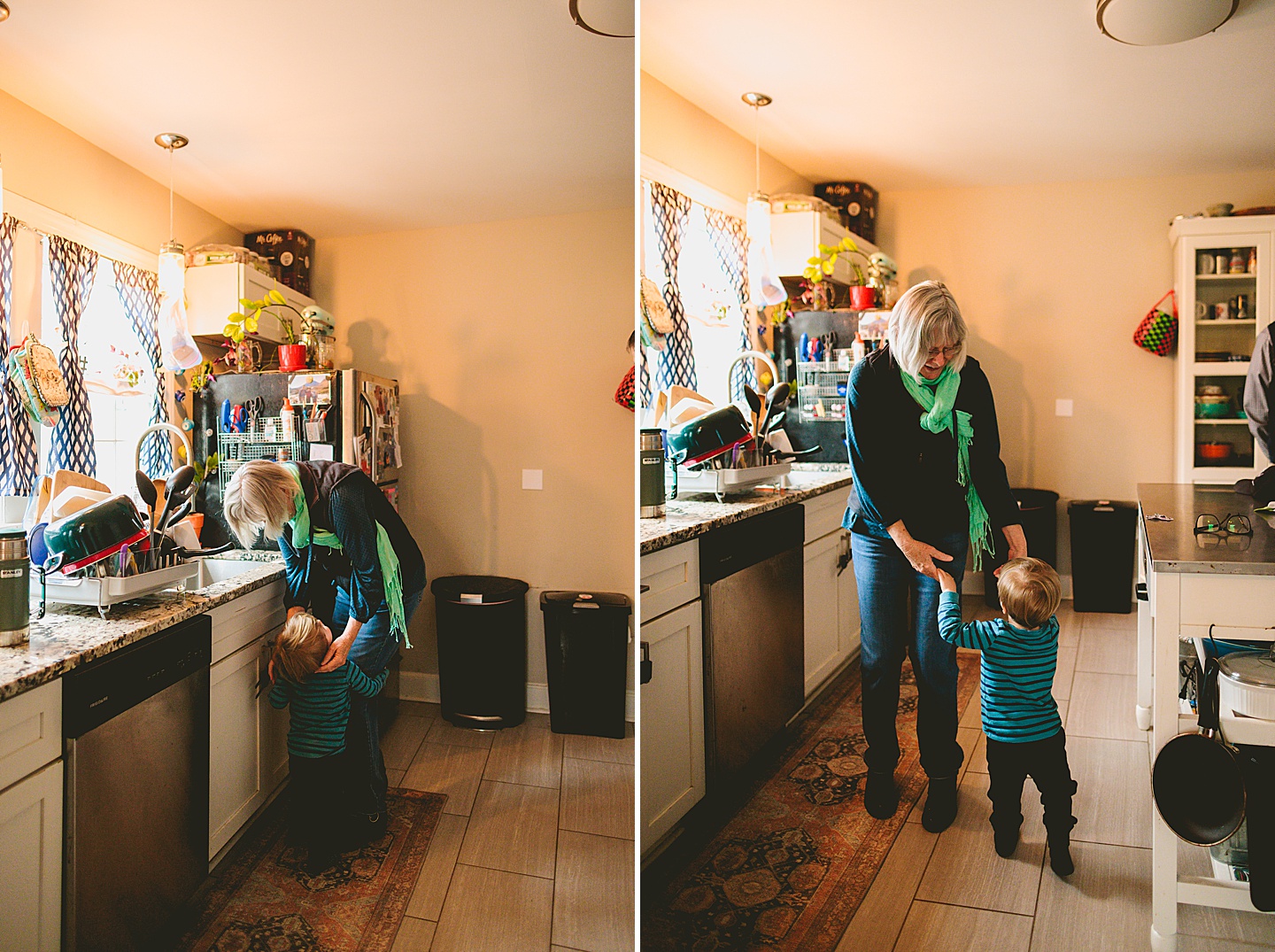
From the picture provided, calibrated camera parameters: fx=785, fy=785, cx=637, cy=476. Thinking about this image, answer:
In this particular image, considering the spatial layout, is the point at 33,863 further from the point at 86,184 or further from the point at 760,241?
the point at 760,241

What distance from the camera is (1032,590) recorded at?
76 centimetres

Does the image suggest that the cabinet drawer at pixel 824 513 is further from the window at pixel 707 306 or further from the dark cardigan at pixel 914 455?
the window at pixel 707 306

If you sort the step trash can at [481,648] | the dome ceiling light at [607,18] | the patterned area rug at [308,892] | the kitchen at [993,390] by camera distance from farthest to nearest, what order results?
the dome ceiling light at [607,18]
the step trash can at [481,648]
the patterned area rug at [308,892]
the kitchen at [993,390]

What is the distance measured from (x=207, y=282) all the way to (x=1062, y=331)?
85 centimetres

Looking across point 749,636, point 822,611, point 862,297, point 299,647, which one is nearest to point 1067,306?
point 862,297

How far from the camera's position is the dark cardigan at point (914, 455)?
2.57 ft

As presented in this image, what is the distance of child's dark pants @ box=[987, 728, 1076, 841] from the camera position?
816mm

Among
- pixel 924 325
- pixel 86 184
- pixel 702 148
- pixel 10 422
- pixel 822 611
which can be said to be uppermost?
pixel 702 148

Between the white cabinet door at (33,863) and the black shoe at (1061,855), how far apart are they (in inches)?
36.9

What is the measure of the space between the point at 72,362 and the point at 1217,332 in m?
1.02

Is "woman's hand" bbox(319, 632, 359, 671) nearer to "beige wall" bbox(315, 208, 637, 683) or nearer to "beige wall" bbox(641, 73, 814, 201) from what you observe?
"beige wall" bbox(315, 208, 637, 683)

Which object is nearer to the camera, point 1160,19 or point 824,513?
point 1160,19

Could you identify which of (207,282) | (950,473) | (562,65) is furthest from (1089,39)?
(207,282)

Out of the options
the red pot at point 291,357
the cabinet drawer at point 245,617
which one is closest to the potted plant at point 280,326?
the red pot at point 291,357
